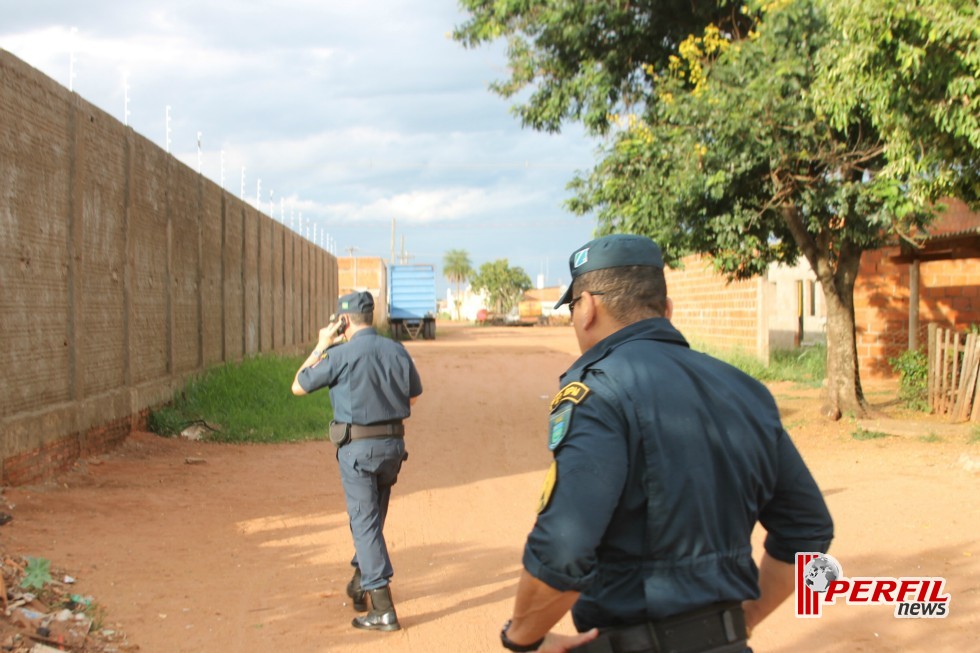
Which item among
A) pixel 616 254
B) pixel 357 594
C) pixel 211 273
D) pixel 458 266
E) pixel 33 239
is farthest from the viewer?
pixel 458 266

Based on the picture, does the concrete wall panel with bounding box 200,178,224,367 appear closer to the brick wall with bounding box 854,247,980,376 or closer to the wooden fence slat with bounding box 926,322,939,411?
the wooden fence slat with bounding box 926,322,939,411

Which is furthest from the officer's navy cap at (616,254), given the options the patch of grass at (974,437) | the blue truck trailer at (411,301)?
the blue truck trailer at (411,301)

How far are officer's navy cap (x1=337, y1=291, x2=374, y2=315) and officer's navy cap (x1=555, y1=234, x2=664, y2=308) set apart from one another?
3.34 metres

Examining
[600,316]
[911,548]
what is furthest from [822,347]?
[600,316]

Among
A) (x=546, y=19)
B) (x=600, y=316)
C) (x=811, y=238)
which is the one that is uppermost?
(x=546, y=19)

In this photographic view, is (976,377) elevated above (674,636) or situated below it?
below

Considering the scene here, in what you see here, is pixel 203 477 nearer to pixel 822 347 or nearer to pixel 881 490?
pixel 881 490

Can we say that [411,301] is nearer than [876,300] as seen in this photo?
No

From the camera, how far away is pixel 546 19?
43.6 ft

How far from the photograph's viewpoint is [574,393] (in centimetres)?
211

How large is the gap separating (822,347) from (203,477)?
47.7 ft

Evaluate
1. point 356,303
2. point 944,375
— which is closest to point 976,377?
point 944,375

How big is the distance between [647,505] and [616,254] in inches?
24.2

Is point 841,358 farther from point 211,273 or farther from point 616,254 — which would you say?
point 616,254
